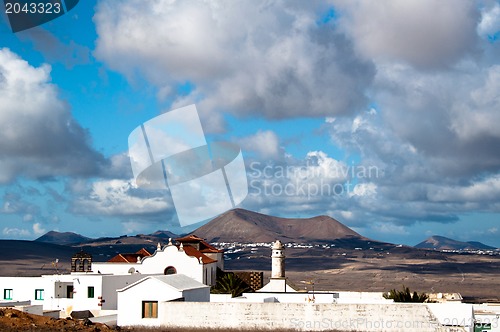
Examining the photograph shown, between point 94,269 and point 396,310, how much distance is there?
24.2 metres

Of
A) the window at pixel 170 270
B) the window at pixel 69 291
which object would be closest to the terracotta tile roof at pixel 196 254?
the window at pixel 170 270

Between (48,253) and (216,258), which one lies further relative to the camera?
(48,253)

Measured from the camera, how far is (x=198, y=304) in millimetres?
35344

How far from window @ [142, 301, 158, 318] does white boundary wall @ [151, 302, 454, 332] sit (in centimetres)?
161

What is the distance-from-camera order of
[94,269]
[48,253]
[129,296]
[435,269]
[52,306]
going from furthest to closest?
[48,253] < [435,269] < [94,269] < [52,306] < [129,296]

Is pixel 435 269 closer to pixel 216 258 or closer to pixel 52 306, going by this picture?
pixel 216 258

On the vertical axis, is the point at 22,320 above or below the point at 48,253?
below

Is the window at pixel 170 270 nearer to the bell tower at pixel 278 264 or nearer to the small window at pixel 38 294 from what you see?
the bell tower at pixel 278 264

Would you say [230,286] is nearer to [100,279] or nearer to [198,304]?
[100,279]

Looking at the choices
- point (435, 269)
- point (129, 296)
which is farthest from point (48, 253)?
point (129, 296)

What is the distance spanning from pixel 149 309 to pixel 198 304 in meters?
3.31

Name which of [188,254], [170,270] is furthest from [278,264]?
[170,270]

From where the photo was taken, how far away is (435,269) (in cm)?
13950

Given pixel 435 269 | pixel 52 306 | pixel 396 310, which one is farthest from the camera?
pixel 435 269
